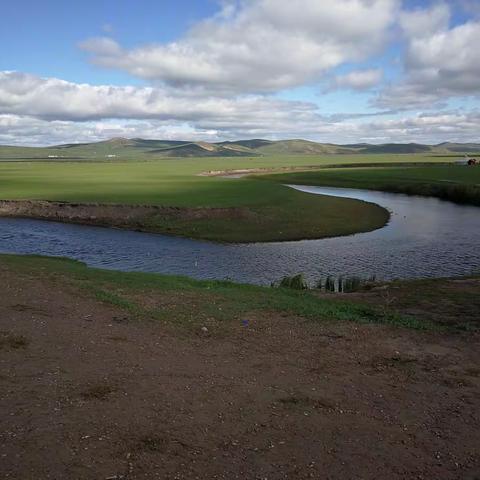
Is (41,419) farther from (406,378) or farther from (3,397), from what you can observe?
(406,378)

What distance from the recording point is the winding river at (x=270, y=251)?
30089 mm

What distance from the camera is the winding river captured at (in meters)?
30.1

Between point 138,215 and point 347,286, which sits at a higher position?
point 138,215

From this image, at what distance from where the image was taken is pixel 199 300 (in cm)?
1727

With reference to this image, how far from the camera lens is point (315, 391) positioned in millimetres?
10227

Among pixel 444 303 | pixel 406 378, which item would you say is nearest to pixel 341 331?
pixel 406 378

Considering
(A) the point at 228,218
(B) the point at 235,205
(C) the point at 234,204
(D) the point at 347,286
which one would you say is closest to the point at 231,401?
(D) the point at 347,286

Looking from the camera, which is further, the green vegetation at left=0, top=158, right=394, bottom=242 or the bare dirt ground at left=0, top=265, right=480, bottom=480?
the green vegetation at left=0, top=158, right=394, bottom=242

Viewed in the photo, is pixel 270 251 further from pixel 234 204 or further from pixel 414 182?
pixel 414 182

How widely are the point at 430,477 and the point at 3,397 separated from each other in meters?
7.05

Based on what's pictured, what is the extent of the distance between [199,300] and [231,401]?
7.99m

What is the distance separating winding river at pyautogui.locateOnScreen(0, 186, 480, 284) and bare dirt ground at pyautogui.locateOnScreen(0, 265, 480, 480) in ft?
48.4

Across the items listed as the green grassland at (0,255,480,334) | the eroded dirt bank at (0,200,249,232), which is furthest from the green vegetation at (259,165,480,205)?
Answer: the green grassland at (0,255,480,334)

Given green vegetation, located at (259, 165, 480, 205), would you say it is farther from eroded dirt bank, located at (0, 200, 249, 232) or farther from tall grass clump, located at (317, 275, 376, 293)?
tall grass clump, located at (317, 275, 376, 293)
